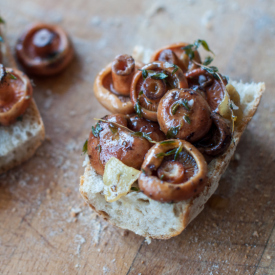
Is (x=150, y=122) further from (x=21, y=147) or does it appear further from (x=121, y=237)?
(x=21, y=147)

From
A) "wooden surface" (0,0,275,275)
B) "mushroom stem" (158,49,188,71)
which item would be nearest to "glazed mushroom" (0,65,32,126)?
"wooden surface" (0,0,275,275)

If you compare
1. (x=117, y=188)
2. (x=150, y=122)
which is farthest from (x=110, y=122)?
(x=117, y=188)

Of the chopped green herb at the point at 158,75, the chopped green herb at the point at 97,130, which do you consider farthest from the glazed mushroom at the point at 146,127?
the chopped green herb at the point at 158,75

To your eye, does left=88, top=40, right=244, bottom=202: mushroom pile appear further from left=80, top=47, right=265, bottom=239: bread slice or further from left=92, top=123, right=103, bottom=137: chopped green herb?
left=80, top=47, right=265, bottom=239: bread slice

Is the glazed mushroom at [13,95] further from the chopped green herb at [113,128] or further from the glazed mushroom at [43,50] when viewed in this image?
the chopped green herb at [113,128]

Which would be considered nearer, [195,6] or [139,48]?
[139,48]
